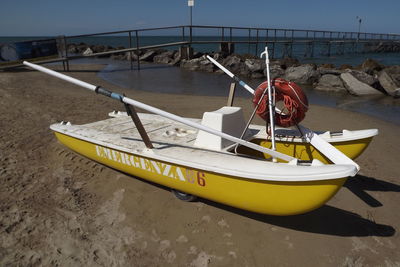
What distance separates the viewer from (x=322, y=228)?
3.17 meters

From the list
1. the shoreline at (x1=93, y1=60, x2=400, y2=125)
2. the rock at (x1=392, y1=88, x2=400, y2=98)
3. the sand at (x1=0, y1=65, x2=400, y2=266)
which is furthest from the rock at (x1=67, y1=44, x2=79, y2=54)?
the rock at (x1=392, y1=88, x2=400, y2=98)

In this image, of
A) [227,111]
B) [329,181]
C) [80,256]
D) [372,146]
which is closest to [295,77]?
[372,146]

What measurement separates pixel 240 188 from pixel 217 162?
0.36 m

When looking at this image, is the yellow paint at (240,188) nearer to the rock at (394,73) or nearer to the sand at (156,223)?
the sand at (156,223)

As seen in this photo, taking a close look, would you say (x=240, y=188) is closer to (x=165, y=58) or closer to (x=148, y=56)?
(x=165, y=58)

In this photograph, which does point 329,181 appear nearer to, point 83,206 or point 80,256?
point 80,256

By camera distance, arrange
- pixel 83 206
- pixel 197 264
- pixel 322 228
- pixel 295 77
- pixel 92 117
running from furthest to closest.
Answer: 1. pixel 295 77
2. pixel 92 117
3. pixel 83 206
4. pixel 322 228
5. pixel 197 264

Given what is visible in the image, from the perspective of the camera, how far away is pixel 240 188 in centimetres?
284

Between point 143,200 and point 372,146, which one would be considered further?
point 372,146

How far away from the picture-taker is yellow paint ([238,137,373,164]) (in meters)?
3.60

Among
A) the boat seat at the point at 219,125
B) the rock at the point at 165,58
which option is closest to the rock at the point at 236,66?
the rock at the point at 165,58

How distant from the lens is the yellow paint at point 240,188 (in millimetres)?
2552

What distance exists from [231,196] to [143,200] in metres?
1.33

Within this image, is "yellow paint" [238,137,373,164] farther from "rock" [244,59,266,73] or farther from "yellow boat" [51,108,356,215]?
"rock" [244,59,266,73]
